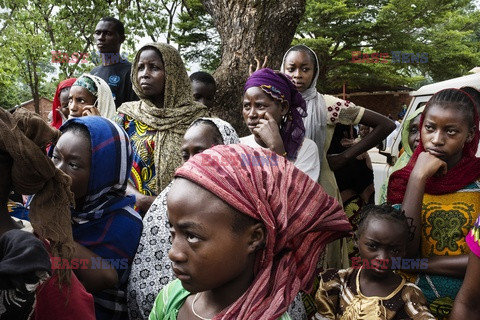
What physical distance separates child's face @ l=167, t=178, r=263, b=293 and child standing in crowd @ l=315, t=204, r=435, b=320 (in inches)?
43.8

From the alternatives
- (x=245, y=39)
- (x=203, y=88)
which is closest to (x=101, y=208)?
(x=203, y=88)

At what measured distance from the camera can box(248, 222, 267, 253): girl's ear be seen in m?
1.31

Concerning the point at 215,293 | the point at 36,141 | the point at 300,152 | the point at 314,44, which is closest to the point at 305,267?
the point at 215,293

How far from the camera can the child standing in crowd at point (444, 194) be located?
2.20 meters

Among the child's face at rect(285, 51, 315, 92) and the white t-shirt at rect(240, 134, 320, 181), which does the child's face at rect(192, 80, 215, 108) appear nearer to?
the child's face at rect(285, 51, 315, 92)

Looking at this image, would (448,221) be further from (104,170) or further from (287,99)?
(104,170)

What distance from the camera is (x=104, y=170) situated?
2000 mm

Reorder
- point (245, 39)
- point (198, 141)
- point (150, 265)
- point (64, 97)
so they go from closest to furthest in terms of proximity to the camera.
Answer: point (150, 265) < point (198, 141) < point (64, 97) < point (245, 39)

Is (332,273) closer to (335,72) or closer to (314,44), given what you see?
(314,44)

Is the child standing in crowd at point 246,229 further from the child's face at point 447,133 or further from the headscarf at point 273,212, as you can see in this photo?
the child's face at point 447,133

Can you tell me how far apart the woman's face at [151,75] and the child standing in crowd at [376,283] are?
1.73 meters

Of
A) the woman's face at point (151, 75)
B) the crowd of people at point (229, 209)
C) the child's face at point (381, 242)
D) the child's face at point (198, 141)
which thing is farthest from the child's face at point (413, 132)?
the woman's face at point (151, 75)

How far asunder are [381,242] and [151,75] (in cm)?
194

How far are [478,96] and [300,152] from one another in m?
1.33
